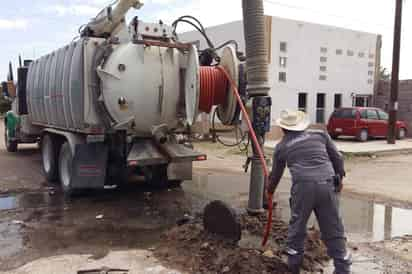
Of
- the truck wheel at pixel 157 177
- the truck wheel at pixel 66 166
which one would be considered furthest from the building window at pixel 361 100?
the truck wheel at pixel 66 166

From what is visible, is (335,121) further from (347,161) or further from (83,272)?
(83,272)

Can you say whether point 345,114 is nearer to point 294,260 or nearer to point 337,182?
point 337,182

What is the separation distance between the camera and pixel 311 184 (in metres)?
3.92

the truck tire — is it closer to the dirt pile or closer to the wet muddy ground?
the wet muddy ground

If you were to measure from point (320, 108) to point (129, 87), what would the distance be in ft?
54.1

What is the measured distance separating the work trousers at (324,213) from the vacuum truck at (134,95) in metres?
2.47

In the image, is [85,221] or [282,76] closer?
[85,221]

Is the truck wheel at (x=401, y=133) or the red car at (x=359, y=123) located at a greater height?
the red car at (x=359, y=123)

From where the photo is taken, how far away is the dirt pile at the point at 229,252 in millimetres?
4309

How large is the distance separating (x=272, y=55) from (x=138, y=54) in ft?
42.6

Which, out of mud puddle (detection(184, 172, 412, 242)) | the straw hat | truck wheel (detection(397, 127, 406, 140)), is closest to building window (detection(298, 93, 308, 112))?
truck wheel (detection(397, 127, 406, 140))

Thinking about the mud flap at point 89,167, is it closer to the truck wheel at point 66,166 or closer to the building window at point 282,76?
the truck wheel at point 66,166

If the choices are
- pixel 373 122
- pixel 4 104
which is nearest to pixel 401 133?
pixel 373 122

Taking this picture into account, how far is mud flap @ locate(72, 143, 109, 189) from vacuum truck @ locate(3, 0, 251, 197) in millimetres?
17
